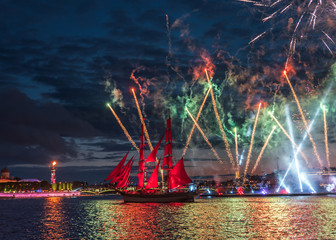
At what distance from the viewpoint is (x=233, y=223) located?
5822cm

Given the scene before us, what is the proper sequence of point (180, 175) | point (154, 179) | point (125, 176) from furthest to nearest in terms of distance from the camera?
point (125, 176) < point (154, 179) < point (180, 175)

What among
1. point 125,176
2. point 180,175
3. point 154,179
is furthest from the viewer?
point 125,176

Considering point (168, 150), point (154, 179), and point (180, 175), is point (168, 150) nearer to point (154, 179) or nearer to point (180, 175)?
point (154, 179)

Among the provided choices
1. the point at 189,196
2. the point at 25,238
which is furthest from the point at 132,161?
the point at 25,238

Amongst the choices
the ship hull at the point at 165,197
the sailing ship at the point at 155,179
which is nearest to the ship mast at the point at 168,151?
the sailing ship at the point at 155,179

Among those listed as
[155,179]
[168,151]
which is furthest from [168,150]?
[155,179]

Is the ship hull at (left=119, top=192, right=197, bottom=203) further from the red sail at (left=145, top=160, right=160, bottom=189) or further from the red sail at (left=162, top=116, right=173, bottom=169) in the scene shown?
the red sail at (left=162, top=116, right=173, bottom=169)

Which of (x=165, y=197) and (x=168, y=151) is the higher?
(x=168, y=151)

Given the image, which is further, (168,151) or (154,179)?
(168,151)

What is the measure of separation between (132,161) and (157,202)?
635 inches

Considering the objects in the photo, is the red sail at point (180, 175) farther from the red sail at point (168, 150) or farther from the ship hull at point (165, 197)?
the ship hull at point (165, 197)

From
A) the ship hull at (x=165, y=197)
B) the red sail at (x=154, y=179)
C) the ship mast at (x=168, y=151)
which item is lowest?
the ship hull at (x=165, y=197)

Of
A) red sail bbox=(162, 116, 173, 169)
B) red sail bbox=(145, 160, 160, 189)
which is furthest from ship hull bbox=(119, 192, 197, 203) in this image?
red sail bbox=(162, 116, 173, 169)

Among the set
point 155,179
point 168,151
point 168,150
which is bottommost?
point 155,179
